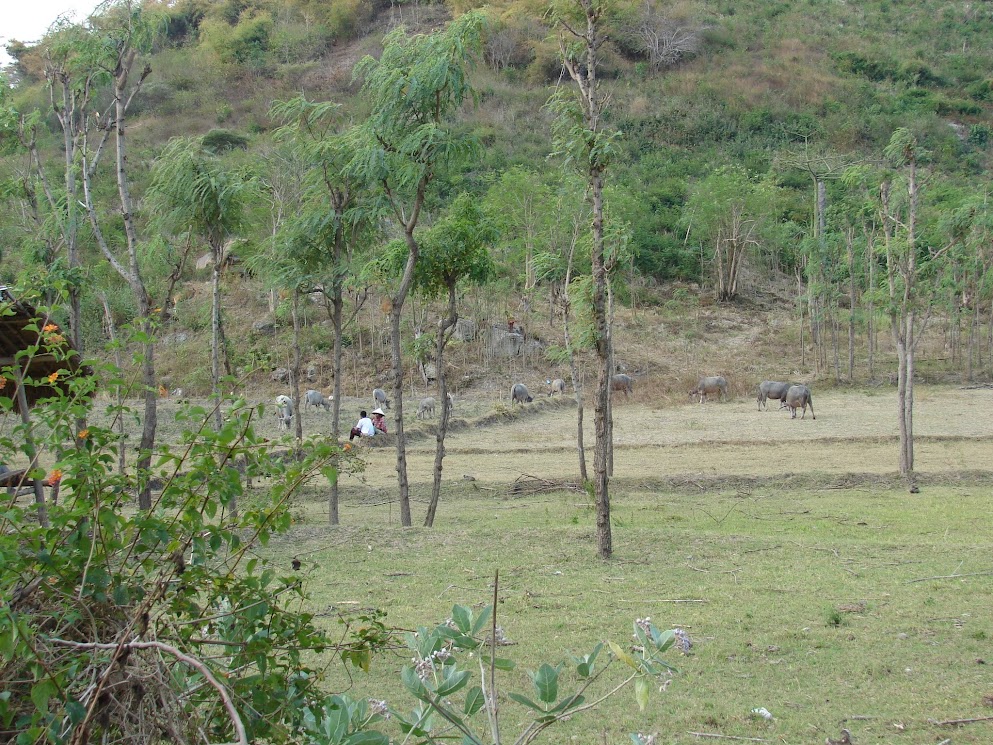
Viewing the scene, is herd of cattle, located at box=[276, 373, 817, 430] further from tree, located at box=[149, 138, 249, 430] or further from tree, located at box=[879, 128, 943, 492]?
tree, located at box=[149, 138, 249, 430]

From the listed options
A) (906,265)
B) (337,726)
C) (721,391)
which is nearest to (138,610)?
(337,726)

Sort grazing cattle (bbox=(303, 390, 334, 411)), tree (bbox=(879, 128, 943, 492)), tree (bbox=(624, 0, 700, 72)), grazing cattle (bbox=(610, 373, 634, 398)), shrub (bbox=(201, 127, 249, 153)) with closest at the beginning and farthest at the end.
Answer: tree (bbox=(879, 128, 943, 492)) → grazing cattle (bbox=(303, 390, 334, 411)) → grazing cattle (bbox=(610, 373, 634, 398)) → shrub (bbox=(201, 127, 249, 153)) → tree (bbox=(624, 0, 700, 72))

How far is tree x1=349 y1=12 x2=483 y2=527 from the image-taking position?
9531mm

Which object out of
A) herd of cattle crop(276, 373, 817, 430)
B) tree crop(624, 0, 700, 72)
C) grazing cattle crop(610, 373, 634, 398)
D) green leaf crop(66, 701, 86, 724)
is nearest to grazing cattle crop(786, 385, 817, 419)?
herd of cattle crop(276, 373, 817, 430)

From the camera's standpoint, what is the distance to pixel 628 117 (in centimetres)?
6394

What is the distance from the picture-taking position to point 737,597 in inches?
277

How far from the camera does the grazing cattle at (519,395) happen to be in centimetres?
2755

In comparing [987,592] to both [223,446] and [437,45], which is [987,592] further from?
[437,45]

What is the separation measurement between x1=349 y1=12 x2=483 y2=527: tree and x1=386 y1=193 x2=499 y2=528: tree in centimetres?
52

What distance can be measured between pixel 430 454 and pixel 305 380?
15681 millimetres

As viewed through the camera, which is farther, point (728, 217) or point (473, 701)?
point (728, 217)

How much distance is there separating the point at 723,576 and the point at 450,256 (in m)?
5.32

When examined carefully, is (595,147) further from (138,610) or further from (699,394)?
(699,394)

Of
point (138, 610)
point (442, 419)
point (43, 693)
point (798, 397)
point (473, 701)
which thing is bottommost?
point (798, 397)
